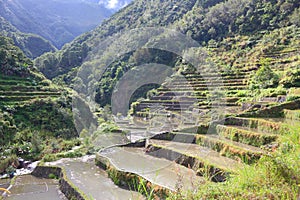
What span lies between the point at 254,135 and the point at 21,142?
13353 mm

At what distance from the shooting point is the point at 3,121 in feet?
54.0

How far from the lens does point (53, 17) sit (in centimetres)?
12356

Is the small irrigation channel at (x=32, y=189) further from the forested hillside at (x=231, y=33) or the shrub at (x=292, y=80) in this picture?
the forested hillside at (x=231, y=33)

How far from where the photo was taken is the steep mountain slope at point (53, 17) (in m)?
95.7

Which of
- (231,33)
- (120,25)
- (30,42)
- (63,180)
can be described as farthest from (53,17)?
(63,180)

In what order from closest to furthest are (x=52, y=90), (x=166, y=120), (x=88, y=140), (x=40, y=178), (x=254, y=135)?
(x=254, y=135)
(x=40, y=178)
(x=88, y=140)
(x=166, y=120)
(x=52, y=90)

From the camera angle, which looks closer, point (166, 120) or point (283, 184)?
point (283, 184)

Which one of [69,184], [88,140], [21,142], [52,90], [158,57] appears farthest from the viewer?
[158,57]

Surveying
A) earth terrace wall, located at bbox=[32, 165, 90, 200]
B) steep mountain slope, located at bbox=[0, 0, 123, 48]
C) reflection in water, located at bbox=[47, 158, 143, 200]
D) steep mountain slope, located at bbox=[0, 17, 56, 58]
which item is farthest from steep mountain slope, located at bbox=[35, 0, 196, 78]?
steep mountain slope, located at bbox=[0, 0, 123, 48]

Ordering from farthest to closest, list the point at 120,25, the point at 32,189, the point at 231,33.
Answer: the point at 120,25, the point at 231,33, the point at 32,189

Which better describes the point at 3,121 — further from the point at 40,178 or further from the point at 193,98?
the point at 193,98

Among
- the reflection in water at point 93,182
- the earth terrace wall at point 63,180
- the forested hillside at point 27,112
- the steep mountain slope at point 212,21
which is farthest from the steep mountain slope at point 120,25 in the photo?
the reflection in water at point 93,182

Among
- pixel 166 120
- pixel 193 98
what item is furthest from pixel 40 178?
pixel 193 98

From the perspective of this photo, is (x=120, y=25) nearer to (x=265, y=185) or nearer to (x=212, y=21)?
(x=212, y=21)
